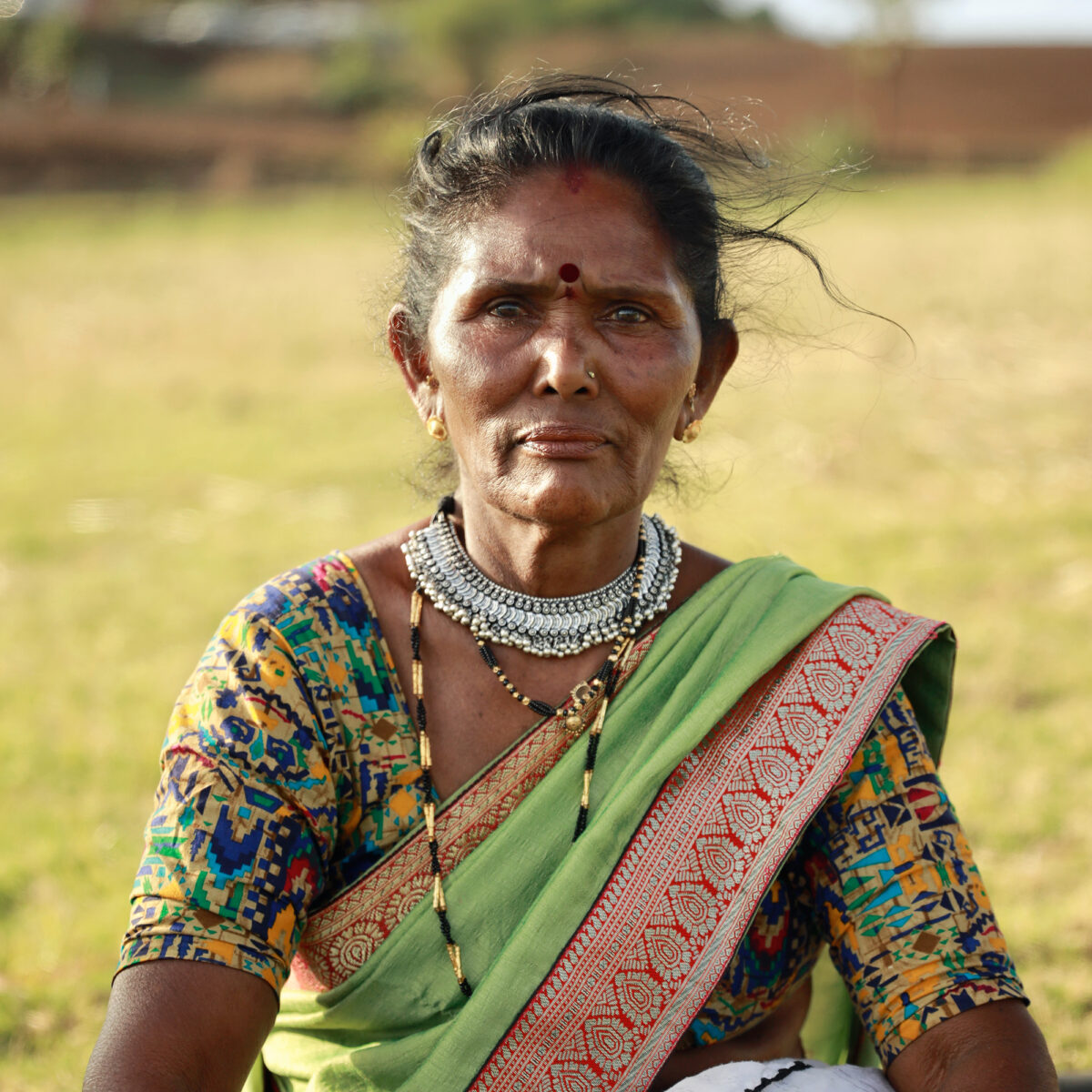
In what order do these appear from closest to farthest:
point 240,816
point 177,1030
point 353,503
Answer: point 177,1030 < point 240,816 < point 353,503

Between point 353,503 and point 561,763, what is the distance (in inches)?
273

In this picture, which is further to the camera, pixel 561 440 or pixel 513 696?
pixel 513 696

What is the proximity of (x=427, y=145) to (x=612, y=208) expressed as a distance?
41 centimetres

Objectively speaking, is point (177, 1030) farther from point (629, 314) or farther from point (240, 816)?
point (629, 314)

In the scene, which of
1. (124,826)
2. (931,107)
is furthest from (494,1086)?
(931,107)

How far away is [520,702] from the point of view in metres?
2.35

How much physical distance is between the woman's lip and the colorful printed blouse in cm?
43

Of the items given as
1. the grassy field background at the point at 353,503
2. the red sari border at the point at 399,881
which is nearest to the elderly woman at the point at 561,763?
the red sari border at the point at 399,881

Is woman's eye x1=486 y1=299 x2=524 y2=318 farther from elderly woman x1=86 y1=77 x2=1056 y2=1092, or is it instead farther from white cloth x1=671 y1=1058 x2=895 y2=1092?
white cloth x1=671 y1=1058 x2=895 y2=1092

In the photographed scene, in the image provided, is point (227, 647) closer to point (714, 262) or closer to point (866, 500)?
point (714, 262)

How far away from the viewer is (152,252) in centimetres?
2050

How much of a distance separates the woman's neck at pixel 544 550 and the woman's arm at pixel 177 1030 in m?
0.84

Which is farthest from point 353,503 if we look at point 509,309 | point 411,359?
point 509,309

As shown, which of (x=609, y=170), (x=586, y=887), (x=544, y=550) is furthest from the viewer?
(x=544, y=550)
